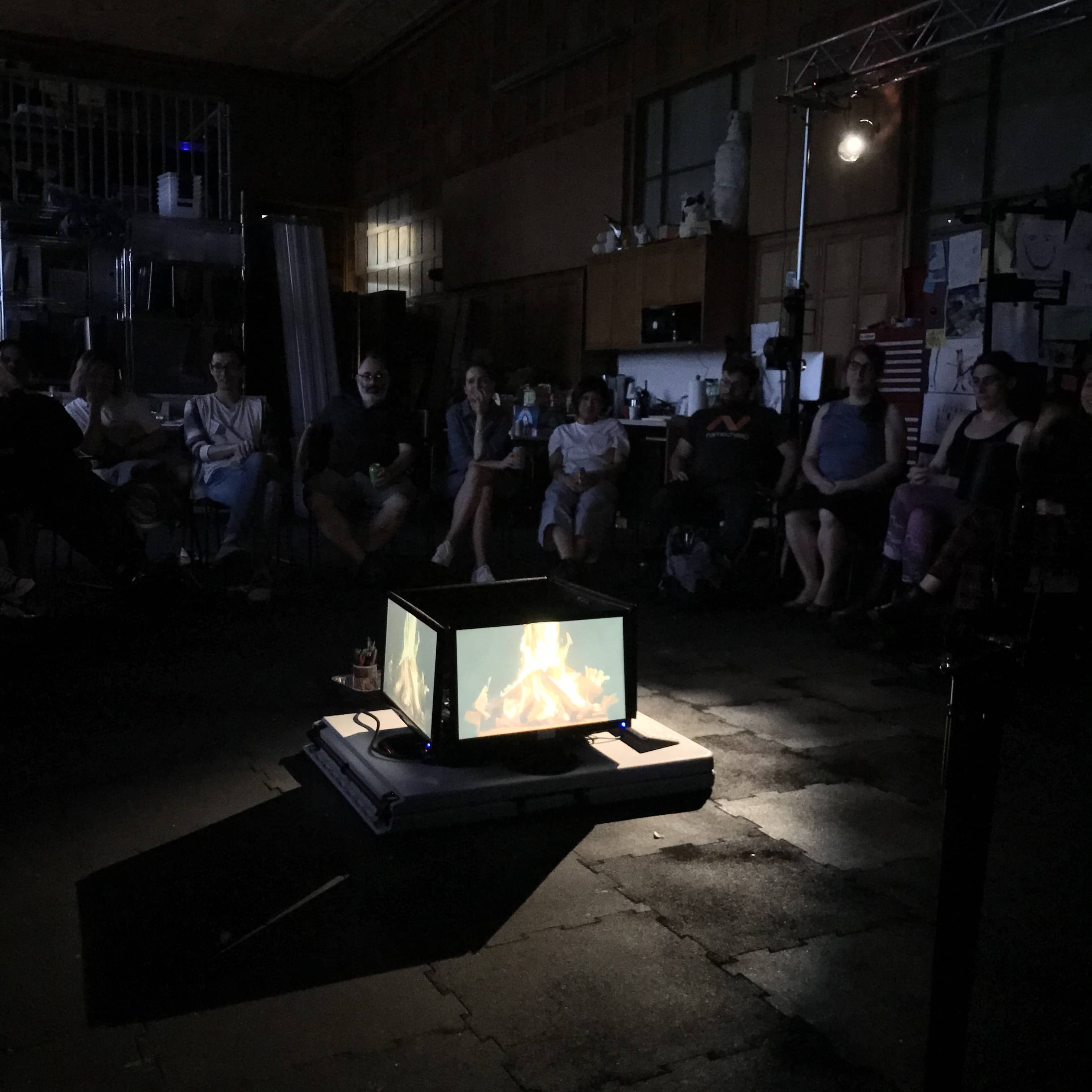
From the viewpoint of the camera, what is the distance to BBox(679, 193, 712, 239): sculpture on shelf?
7.21 m

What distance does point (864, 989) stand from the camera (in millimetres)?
1818

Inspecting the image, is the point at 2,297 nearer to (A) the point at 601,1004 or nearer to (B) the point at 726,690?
(B) the point at 726,690

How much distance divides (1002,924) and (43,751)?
2.36m

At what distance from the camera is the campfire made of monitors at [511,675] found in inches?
98.3

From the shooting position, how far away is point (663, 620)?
15.7ft

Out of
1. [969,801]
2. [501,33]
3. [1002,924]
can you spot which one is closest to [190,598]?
[1002,924]

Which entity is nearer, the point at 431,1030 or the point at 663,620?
the point at 431,1030

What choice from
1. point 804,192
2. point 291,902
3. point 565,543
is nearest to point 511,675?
point 291,902

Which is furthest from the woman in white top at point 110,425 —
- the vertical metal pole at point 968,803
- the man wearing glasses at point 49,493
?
the vertical metal pole at point 968,803

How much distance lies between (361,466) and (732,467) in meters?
1.77

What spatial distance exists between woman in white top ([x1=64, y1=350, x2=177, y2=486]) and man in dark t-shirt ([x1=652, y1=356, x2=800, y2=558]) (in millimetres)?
2407

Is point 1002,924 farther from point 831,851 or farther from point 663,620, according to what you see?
point 663,620

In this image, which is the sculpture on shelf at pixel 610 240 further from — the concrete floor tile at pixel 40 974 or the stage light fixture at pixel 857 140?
the concrete floor tile at pixel 40 974

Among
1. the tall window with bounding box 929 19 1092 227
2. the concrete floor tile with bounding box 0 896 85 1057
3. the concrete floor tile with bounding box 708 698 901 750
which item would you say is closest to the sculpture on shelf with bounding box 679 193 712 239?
the tall window with bounding box 929 19 1092 227
